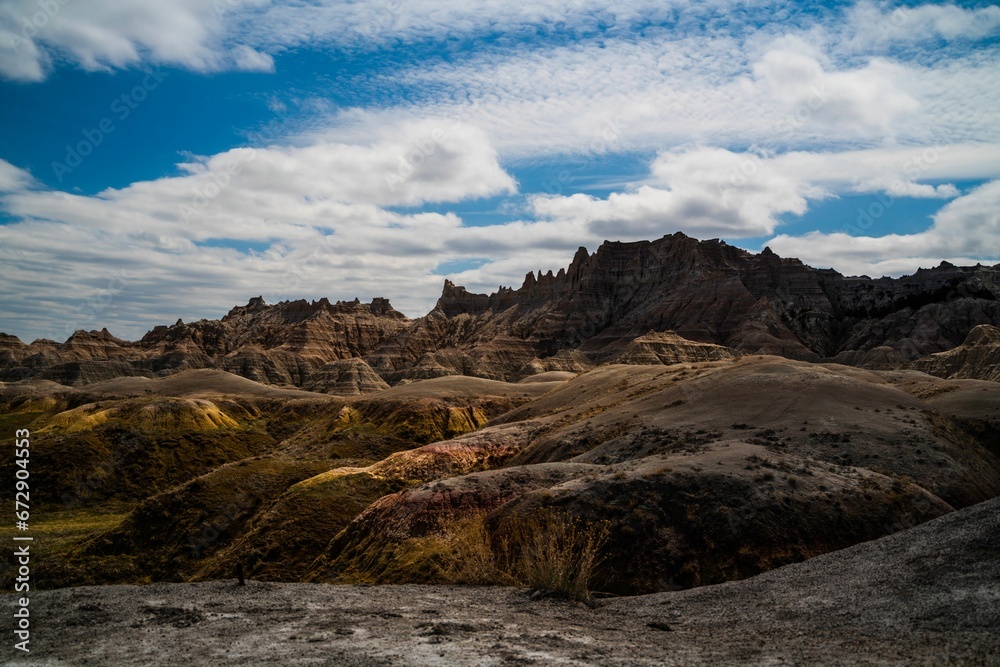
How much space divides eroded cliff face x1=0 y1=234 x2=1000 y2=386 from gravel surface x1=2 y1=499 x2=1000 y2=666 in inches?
4296

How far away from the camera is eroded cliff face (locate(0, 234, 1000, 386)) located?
136375 millimetres

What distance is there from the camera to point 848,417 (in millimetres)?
29688

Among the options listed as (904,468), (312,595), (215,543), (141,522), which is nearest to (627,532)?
(312,595)

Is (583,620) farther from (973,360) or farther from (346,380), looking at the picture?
(346,380)

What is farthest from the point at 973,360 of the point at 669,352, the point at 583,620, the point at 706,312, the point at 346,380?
the point at 346,380

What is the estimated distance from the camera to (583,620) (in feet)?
37.3

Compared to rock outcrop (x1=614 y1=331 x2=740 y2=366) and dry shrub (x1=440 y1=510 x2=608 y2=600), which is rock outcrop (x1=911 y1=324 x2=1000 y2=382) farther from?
dry shrub (x1=440 y1=510 x2=608 y2=600)

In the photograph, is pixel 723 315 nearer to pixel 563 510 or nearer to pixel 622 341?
pixel 622 341

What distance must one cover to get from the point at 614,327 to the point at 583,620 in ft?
497

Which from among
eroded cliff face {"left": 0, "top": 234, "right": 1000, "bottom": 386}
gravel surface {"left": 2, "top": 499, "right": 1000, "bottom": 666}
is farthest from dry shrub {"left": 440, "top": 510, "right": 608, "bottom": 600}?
eroded cliff face {"left": 0, "top": 234, "right": 1000, "bottom": 386}

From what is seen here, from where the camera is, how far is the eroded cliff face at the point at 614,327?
136375 mm

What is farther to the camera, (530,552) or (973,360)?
(973,360)

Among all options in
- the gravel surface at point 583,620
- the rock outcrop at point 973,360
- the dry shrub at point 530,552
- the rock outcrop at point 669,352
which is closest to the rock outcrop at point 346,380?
the rock outcrop at point 669,352

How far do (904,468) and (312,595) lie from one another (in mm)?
21504
